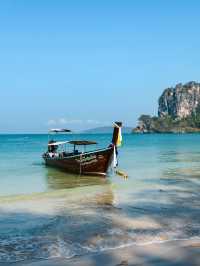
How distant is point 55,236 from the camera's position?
34.0ft

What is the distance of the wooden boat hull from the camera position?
25391 millimetres

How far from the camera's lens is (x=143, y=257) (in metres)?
8.08

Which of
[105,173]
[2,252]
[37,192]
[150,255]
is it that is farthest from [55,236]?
[105,173]

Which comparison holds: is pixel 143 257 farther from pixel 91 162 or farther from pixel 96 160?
pixel 91 162

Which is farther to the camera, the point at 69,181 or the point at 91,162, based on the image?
the point at 91,162

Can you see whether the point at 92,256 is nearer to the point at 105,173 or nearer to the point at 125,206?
the point at 125,206

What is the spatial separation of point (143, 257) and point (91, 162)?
1796 cm

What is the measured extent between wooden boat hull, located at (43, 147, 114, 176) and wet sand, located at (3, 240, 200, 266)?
52.0 feet

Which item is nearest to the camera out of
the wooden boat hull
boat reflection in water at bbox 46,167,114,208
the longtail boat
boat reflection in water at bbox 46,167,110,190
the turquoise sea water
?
the turquoise sea water

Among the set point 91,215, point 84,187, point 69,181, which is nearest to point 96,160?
point 69,181

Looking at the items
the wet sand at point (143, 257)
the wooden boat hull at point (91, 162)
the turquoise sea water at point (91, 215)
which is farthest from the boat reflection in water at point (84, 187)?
the wet sand at point (143, 257)

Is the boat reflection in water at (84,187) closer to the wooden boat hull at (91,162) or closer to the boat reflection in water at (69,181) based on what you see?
the boat reflection in water at (69,181)

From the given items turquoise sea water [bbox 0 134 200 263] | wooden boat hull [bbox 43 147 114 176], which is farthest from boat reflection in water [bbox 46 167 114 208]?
wooden boat hull [bbox 43 147 114 176]

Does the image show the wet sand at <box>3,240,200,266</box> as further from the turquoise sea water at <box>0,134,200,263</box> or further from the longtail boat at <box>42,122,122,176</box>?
the longtail boat at <box>42,122,122,176</box>
